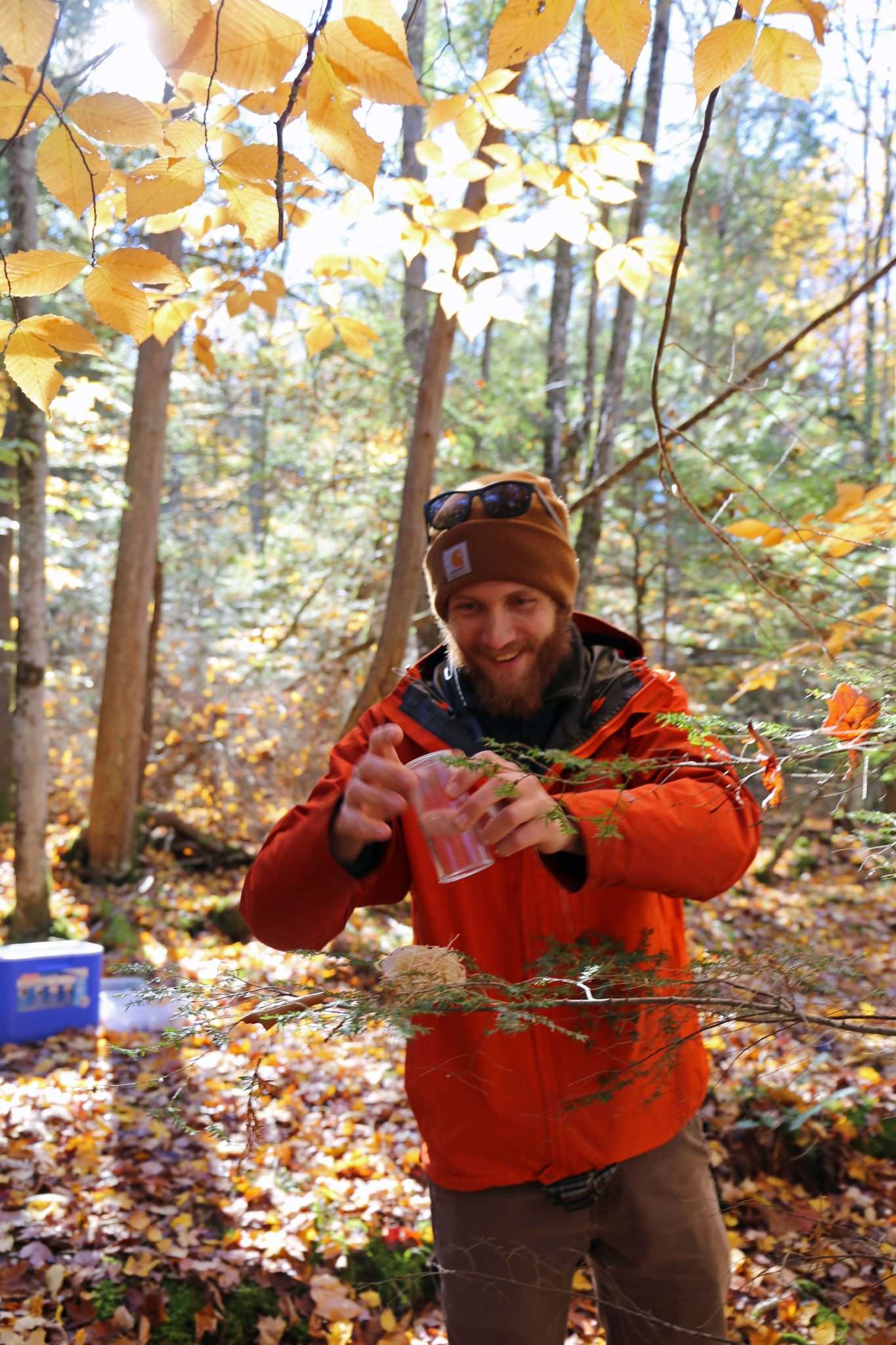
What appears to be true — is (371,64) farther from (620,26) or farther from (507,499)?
(507,499)

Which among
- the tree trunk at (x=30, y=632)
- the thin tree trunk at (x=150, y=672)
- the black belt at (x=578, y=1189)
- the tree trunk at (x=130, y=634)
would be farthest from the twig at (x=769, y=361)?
the thin tree trunk at (x=150, y=672)

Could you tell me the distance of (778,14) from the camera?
1358mm

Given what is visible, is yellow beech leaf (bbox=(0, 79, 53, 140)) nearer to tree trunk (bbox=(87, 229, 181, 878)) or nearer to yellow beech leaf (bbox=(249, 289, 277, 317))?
yellow beech leaf (bbox=(249, 289, 277, 317))

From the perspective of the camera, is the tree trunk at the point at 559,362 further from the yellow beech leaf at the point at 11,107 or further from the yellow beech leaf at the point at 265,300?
the yellow beech leaf at the point at 11,107

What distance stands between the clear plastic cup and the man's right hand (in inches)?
0.8

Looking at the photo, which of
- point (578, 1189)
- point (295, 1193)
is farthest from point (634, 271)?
point (295, 1193)

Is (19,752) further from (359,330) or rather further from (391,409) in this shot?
(391,409)

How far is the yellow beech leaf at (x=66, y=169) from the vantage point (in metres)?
1.54

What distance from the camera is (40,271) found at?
5.45ft

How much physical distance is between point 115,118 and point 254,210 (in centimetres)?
38

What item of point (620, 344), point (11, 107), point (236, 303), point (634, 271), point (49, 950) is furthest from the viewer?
point (620, 344)

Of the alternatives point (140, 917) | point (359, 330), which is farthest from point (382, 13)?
point (140, 917)

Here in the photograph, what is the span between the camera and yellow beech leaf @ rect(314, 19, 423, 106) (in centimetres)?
135

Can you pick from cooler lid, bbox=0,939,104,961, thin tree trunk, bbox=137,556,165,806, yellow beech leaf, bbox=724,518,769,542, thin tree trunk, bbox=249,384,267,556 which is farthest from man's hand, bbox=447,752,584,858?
thin tree trunk, bbox=249,384,267,556
